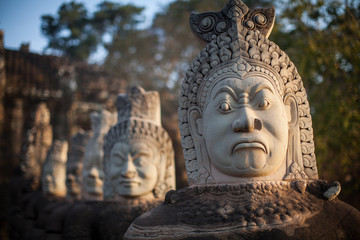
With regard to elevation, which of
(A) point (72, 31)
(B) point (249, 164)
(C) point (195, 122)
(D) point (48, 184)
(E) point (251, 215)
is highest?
(A) point (72, 31)

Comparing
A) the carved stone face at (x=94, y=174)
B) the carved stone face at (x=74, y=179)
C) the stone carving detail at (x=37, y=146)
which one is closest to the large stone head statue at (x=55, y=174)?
the carved stone face at (x=74, y=179)

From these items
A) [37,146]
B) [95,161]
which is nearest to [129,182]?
[95,161]

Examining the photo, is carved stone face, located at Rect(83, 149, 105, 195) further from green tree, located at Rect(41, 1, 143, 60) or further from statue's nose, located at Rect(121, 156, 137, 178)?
green tree, located at Rect(41, 1, 143, 60)

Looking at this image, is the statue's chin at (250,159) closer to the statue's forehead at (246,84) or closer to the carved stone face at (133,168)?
the statue's forehead at (246,84)

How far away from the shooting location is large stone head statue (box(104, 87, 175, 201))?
4453 millimetres

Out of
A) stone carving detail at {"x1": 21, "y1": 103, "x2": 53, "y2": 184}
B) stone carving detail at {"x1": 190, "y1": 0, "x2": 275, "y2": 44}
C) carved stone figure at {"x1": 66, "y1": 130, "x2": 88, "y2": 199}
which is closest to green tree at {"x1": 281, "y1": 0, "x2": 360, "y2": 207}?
stone carving detail at {"x1": 190, "y1": 0, "x2": 275, "y2": 44}

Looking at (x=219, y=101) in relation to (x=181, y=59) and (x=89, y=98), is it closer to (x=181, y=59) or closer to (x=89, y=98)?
(x=89, y=98)

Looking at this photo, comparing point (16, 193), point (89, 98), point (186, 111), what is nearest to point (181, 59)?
point (89, 98)

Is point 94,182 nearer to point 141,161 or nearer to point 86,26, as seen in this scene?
point 141,161

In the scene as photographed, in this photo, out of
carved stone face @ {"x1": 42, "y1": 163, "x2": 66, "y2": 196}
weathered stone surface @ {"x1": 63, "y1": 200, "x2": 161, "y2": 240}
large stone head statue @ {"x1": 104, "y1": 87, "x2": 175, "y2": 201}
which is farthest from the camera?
carved stone face @ {"x1": 42, "y1": 163, "x2": 66, "y2": 196}

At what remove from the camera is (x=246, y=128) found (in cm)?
266

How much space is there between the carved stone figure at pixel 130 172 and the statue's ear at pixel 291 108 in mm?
2113

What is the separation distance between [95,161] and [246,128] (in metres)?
4.00

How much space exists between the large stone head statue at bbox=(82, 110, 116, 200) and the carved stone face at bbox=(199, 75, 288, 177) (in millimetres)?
3429
